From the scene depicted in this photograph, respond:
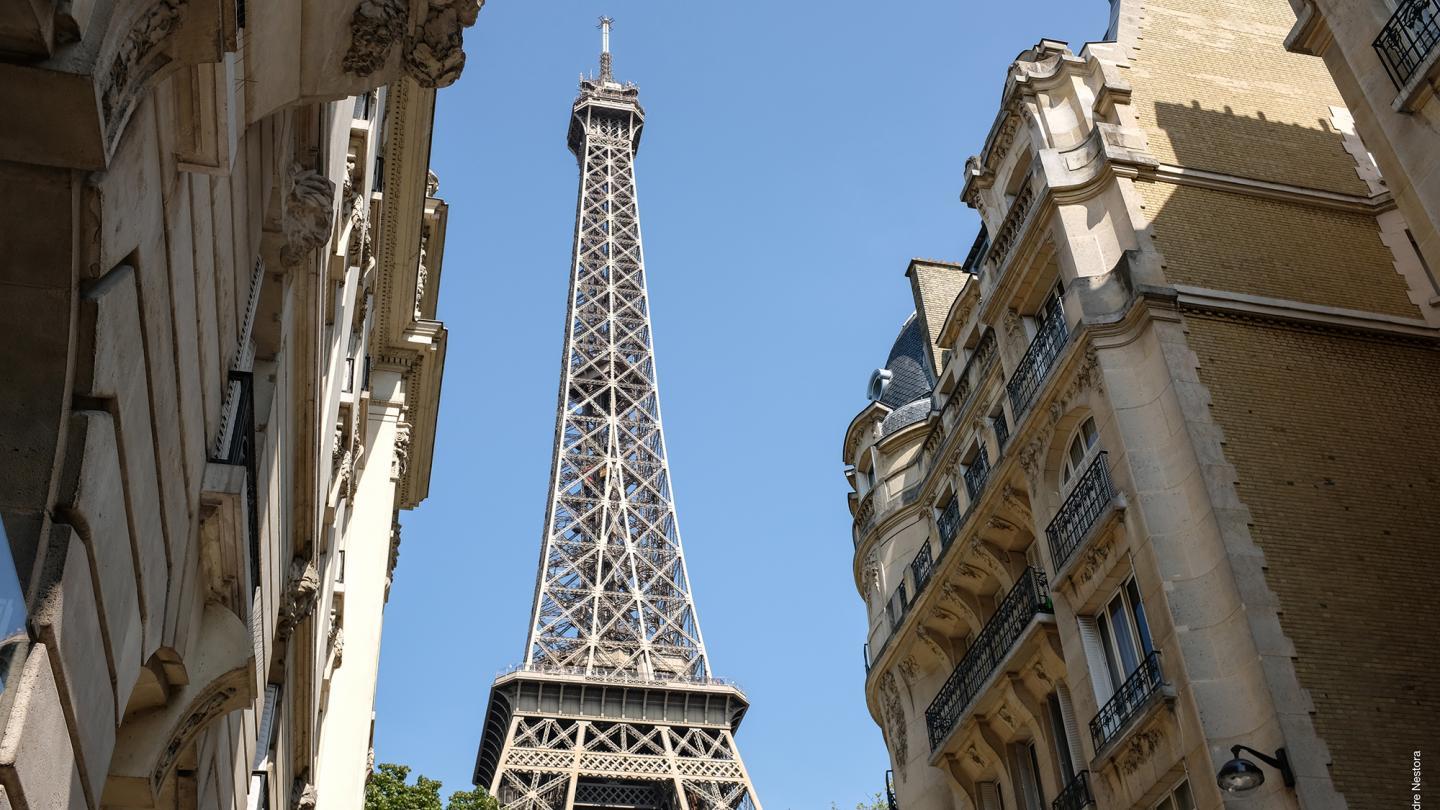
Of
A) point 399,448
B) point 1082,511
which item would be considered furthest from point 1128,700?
point 399,448

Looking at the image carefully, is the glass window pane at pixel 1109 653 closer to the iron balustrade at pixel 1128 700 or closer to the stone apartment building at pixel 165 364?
the iron balustrade at pixel 1128 700

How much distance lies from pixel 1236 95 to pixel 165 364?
66.3ft

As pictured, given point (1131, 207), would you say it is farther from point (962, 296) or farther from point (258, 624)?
point (258, 624)

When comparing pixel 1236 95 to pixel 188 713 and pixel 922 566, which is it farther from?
pixel 188 713

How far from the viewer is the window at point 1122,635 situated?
16750 mm

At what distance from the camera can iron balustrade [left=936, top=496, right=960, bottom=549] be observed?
77.6 feet

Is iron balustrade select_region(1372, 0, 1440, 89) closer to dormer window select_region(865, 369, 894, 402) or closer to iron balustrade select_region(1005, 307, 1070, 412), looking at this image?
iron balustrade select_region(1005, 307, 1070, 412)

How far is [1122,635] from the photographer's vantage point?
1734 cm

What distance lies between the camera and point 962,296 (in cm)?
2605

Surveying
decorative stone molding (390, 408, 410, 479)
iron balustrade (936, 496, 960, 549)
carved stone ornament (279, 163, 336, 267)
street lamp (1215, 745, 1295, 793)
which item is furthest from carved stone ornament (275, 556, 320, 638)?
iron balustrade (936, 496, 960, 549)


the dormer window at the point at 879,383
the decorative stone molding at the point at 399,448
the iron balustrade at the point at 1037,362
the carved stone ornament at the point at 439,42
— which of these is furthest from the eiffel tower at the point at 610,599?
the carved stone ornament at the point at 439,42

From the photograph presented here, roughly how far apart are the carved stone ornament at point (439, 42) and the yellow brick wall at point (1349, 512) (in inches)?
448

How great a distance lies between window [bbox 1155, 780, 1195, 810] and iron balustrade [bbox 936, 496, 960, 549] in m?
7.89

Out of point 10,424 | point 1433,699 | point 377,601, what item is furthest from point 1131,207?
point 10,424
